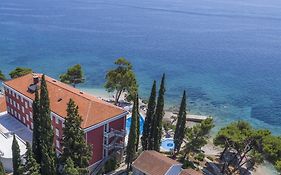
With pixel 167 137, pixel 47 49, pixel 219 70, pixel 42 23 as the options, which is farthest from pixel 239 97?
pixel 42 23

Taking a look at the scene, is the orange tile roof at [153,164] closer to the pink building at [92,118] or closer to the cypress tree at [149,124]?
the cypress tree at [149,124]

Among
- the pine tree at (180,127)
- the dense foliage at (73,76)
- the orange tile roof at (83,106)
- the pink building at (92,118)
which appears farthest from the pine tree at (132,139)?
the dense foliage at (73,76)

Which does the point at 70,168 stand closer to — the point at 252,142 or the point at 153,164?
the point at 153,164

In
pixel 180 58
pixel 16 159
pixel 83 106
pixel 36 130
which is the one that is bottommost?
pixel 180 58

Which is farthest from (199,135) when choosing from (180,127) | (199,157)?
(199,157)

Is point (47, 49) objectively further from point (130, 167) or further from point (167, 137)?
point (130, 167)

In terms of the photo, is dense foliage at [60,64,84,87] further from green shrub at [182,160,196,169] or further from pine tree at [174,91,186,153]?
green shrub at [182,160,196,169]

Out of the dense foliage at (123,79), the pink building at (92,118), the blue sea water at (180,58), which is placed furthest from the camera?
the blue sea water at (180,58)
